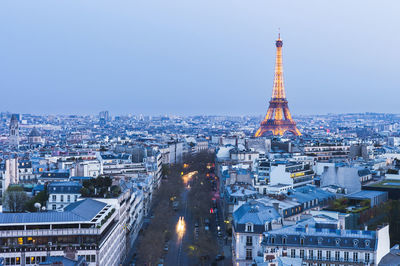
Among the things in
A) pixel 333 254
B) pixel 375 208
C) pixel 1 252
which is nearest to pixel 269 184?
pixel 375 208

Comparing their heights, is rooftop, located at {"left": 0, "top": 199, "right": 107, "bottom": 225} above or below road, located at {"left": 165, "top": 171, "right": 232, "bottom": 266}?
above

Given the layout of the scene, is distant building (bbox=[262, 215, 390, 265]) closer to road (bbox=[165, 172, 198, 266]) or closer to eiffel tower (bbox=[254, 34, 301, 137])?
road (bbox=[165, 172, 198, 266])

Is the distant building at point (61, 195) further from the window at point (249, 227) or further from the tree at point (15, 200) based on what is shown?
the window at point (249, 227)

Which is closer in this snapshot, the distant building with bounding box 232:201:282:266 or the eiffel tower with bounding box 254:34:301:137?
the distant building with bounding box 232:201:282:266

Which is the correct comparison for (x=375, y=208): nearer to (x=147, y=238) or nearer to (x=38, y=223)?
(x=147, y=238)

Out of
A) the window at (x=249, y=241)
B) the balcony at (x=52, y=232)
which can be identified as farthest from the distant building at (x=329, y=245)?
→ the balcony at (x=52, y=232)

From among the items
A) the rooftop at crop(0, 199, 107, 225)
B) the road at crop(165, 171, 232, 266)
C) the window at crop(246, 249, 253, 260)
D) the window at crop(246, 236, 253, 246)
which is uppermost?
the rooftop at crop(0, 199, 107, 225)

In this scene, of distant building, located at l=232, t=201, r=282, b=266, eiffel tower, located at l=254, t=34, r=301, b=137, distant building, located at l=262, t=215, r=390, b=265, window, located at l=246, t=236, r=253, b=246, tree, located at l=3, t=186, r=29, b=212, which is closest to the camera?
distant building, located at l=262, t=215, r=390, b=265

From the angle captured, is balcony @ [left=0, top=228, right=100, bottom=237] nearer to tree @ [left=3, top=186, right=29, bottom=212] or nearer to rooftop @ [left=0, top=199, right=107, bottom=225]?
rooftop @ [left=0, top=199, right=107, bottom=225]

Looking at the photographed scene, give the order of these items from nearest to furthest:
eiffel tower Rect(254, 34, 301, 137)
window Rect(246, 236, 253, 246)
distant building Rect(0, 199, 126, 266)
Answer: distant building Rect(0, 199, 126, 266) → window Rect(246, 236, 253, 246) → eiffel tower Rect(254, 34, 301, 137)

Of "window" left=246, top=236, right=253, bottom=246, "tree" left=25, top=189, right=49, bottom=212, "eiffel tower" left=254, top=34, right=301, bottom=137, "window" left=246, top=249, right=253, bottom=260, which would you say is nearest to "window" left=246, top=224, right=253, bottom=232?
"window" left=246, top=236, right=253, bottom=246
